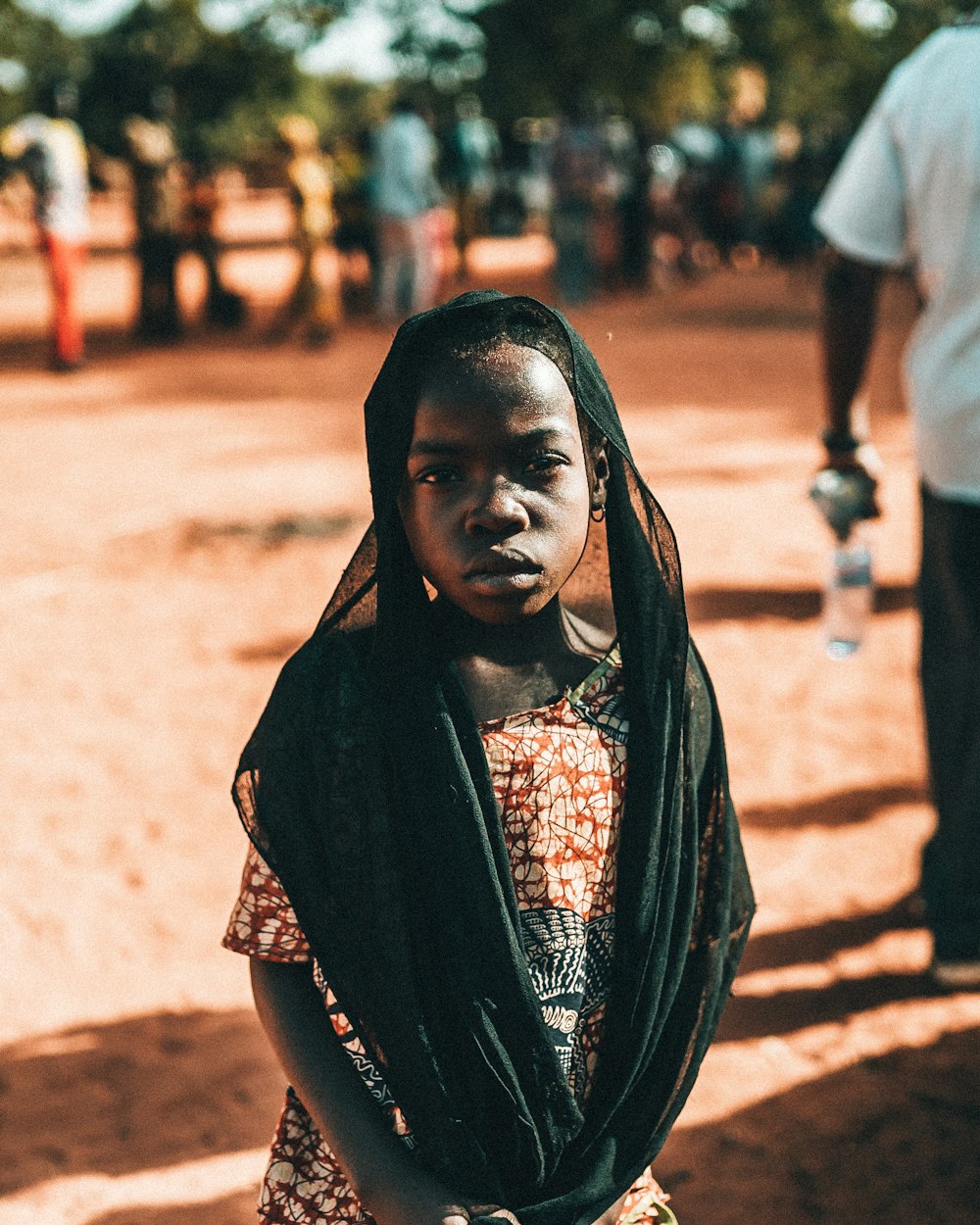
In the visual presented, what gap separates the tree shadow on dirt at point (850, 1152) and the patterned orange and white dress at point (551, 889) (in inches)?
51.6

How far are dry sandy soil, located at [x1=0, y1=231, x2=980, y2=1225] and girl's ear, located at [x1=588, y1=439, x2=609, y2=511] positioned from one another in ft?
5.60

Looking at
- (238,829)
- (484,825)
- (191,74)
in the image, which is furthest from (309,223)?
(484,825)

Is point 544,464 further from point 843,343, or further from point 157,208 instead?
point 157,208

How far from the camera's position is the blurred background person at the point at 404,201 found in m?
13.7

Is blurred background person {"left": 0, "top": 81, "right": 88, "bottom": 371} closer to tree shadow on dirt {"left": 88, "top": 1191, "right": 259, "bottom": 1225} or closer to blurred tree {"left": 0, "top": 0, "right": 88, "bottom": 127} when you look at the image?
blurred tree {"left": 0, "top": 0, "right": 88, "bottom": 127}

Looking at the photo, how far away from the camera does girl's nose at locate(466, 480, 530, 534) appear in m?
1.58

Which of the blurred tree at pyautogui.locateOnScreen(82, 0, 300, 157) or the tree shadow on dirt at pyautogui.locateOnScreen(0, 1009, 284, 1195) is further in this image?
the blurred tree at pyautogui.locateOnScreen(82, 0, 300, 157)

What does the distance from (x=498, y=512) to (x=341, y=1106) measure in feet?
2.25

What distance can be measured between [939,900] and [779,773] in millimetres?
1394

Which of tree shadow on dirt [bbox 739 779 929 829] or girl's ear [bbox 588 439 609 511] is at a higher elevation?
girl's ear [bbox 588 439 609 511]

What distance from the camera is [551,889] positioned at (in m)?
1.69

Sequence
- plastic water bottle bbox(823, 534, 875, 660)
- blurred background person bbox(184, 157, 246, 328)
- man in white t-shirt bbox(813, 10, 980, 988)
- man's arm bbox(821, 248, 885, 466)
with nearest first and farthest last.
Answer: man in white t-shirt bbox(813, 10, 980, 988), man's arm bbox(821, 248, 885, 466), plastic water bottle bbox(823, 534, 875, 660), blurred background person bbox(184, 157, 246, 328)

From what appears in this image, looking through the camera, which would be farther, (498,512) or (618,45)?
(618,45)

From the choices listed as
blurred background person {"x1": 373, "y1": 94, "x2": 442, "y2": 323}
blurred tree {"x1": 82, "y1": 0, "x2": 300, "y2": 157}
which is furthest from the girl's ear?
blurred tree {"x1": 82, "y1": 0, "x2": 300, "y2": 157}
